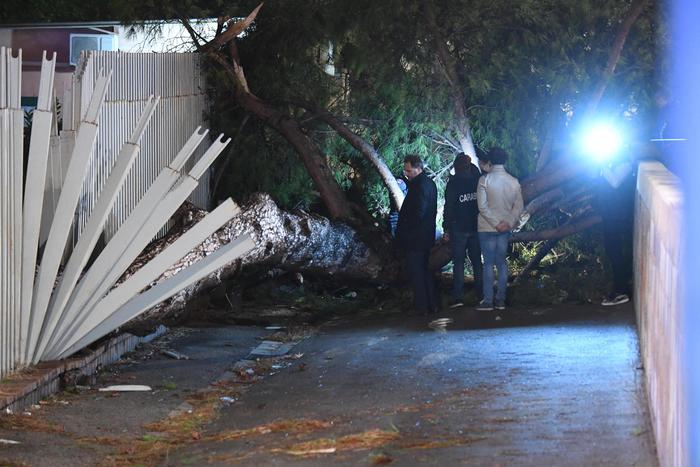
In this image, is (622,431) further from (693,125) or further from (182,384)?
(693,125)

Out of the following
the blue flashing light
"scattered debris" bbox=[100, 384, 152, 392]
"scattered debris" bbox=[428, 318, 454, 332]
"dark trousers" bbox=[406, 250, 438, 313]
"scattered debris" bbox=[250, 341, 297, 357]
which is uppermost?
the blue flashing light

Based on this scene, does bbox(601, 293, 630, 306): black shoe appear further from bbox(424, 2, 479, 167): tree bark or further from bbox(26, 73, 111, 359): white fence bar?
bbox(26, 73, 111, 359): white fence bar

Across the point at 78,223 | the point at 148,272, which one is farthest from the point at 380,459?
the point at 78,223

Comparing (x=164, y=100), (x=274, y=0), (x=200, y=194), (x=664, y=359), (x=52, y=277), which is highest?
(x=274, y=0)

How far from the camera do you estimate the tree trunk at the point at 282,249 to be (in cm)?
1123

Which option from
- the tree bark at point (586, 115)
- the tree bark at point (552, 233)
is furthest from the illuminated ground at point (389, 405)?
the tree bark at point (586, 115)

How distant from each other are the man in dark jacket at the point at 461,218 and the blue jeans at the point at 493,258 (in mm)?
364

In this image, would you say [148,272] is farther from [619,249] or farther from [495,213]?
[619,249]

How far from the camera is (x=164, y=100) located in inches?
491

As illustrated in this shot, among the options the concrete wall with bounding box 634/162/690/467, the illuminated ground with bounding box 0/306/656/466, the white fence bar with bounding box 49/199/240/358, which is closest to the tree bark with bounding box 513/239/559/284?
the illuminated ground with bounding box 0/306/656/466

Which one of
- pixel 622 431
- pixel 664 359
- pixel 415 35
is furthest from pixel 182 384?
pixel 415 35

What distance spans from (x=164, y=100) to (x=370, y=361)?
459cm

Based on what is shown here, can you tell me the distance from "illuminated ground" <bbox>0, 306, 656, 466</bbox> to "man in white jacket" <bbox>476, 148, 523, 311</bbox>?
105 centimetres

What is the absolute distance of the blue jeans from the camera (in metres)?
11.9
